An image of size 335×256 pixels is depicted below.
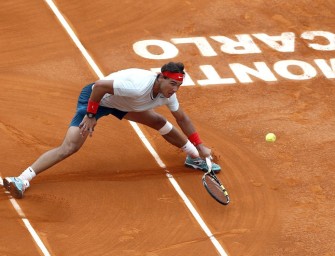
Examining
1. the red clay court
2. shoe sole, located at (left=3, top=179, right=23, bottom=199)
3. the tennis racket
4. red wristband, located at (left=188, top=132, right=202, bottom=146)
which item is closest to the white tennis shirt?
red wristband, located at (left=188, top=132, right=202, bottom=146)

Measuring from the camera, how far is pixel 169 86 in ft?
50.6

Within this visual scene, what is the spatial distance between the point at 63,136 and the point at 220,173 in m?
2.59

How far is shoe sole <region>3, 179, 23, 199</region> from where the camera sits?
15.7 metres

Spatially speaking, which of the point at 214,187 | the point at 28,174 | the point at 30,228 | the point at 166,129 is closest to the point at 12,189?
the point at 28,174

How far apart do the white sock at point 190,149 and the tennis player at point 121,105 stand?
300mm

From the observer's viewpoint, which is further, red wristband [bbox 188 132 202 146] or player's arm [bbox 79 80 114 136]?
red wristband [bbox 188 132 202 146]

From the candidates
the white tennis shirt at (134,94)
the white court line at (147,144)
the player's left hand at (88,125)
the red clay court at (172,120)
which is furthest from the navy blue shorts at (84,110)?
the white court line at (147,144)

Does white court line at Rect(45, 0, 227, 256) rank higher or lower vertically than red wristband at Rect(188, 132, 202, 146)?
lower

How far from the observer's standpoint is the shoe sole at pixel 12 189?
15.7 meters

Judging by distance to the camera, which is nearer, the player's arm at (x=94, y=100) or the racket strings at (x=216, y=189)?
the player's arm at (x=94, y=100)

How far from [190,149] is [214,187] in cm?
93

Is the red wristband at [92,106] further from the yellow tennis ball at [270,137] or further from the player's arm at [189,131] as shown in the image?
the yellow tennis ball at [270,137]

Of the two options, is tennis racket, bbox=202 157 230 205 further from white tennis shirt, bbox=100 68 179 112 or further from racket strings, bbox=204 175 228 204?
white tennis shirt, bbox=100 68 179 112

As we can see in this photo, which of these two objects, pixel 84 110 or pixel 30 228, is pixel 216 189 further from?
pixel 30 228
